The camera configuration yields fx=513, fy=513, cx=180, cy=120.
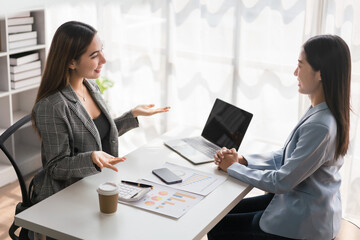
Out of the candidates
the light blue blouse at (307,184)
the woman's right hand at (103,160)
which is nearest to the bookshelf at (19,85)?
the woman's right hand at (103,160)

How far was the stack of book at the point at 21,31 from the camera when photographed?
3466mm

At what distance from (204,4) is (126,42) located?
80cm

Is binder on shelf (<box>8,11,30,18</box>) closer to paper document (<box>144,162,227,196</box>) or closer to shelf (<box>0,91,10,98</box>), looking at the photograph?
shelf (<box>0,91,10,98</box>)

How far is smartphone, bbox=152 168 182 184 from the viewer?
2.08 m

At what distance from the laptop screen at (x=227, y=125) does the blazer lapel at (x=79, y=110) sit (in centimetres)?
61

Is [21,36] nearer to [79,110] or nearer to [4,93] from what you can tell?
[4,93]

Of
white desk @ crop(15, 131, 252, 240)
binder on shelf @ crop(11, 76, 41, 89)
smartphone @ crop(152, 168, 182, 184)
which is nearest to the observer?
white desk @ crop(15, 131, 252, 240)

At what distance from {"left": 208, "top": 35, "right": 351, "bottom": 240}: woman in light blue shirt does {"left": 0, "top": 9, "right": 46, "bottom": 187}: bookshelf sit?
6.63 feet

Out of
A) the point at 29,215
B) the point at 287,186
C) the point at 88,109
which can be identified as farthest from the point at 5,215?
the point at 287,186

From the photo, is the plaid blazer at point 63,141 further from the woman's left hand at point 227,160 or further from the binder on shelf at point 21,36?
the binder on shelf at point 21,36

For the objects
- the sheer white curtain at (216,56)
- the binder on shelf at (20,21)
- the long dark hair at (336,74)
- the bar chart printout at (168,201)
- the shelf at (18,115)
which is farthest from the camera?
the shelf at (18,115)

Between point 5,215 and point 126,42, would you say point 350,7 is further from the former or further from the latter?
point 5,215

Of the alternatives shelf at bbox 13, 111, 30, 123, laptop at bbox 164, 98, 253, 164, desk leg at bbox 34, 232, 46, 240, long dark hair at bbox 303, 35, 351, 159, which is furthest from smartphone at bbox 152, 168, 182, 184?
shelf at bbox 13, 111, 30, 123

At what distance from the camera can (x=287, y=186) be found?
76.8 inches
